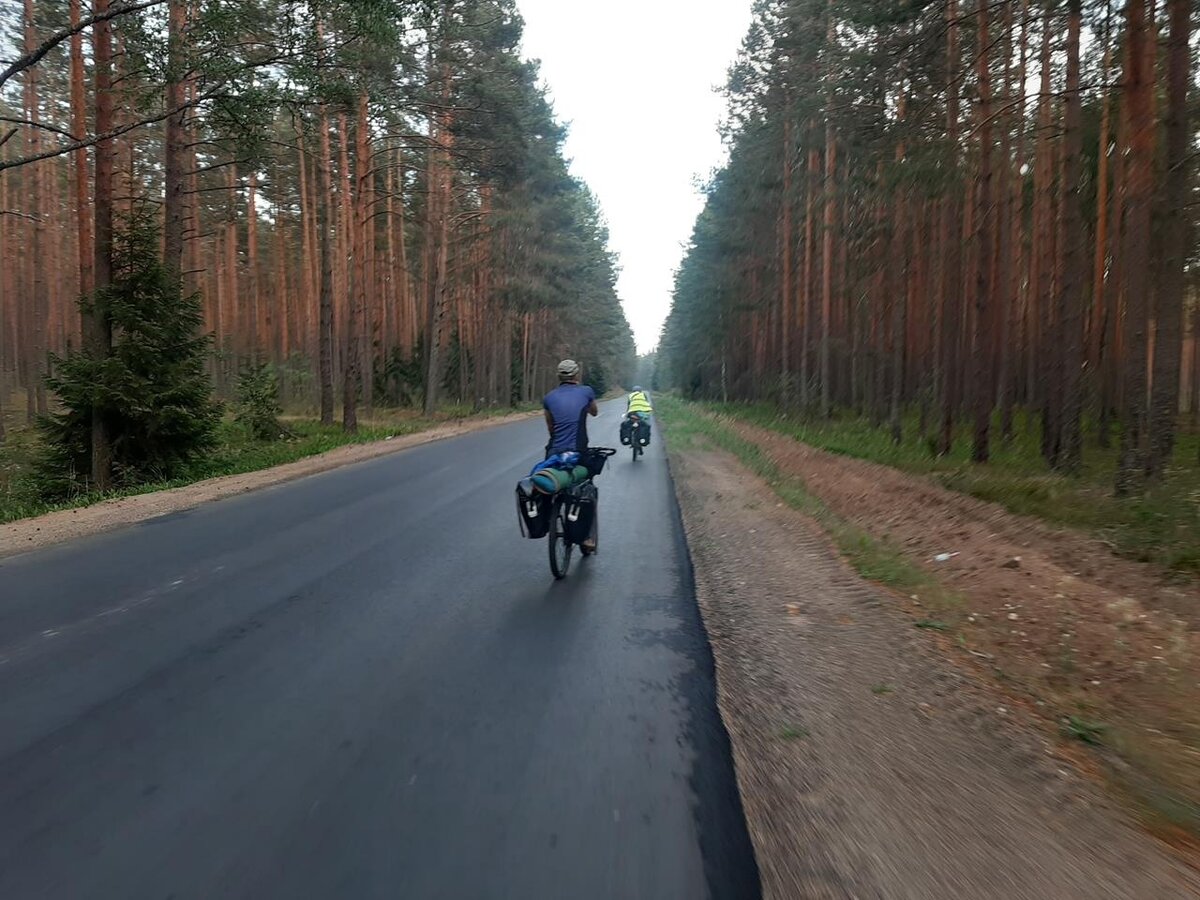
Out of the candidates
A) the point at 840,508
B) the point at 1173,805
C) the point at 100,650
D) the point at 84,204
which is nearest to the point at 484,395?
the point at 84,204

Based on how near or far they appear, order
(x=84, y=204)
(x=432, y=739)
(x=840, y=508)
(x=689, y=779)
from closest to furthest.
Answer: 1. (x=689, y=779)
2. (x=432, y=739)
3. (x=840, y=508)
4. (x=84, y=204)

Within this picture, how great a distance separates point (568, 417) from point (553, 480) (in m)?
0.89

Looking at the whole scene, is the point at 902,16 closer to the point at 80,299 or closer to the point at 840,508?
the point at 840,508

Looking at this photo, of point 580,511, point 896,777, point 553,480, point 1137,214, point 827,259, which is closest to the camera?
point 896,777

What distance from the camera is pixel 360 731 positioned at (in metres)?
4.17

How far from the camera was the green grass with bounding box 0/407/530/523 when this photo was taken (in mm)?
13772

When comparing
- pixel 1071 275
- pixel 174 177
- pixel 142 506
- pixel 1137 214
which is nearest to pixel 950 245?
pixel 1071 275

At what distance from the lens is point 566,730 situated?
4203mm

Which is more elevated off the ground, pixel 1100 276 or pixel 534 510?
pixel 1100 276

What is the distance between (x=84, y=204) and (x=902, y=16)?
1564cm

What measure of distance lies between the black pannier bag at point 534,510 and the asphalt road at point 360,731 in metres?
0.48

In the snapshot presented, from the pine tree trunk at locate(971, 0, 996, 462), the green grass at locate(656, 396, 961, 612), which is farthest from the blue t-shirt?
the pine tree trunk at locate(971, 0, 996, 462)

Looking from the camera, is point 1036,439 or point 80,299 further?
point 1036,439

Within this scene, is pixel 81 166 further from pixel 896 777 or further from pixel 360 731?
pixel 896 777
